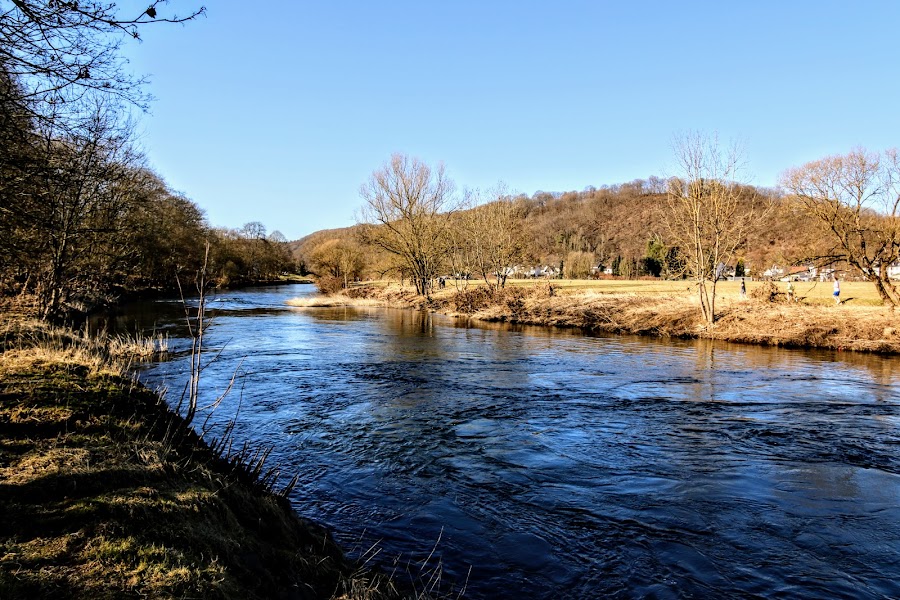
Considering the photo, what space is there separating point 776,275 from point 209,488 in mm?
32319

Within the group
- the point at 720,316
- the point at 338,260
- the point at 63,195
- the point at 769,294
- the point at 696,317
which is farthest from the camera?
the point at 338,260

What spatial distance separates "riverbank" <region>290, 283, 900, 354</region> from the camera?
2102 cm

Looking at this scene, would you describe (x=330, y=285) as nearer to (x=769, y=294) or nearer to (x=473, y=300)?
(x=473, y=300)

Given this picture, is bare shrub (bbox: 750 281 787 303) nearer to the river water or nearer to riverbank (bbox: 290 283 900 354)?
riverbank (bbox: 290 283 900 354)

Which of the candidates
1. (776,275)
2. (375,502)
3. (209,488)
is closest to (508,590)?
(375,502)

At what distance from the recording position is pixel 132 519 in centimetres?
361

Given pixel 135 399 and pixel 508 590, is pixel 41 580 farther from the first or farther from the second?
pixel 135 399

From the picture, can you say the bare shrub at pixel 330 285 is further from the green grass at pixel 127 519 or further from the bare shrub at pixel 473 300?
the green grass at pixel 127 519

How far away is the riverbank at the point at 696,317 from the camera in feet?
68.9

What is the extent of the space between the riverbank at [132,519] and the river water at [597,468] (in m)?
1.18

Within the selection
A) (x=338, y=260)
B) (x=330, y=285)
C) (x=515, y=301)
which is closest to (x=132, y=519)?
(x=515, y=301)

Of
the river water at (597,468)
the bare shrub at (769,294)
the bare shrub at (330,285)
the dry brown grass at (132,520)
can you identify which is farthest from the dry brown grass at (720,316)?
the dry brown grass at (132,520)

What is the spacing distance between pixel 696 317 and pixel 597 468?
69.3 ft

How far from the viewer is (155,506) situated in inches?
154
